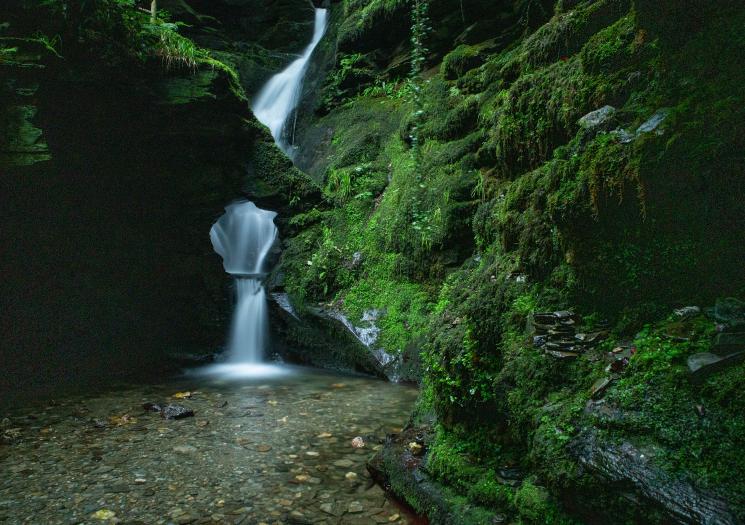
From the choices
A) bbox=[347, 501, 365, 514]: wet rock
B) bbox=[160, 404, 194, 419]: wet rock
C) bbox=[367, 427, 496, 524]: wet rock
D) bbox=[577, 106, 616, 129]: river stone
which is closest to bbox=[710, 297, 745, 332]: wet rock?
bbox=[577, 106, 616, 129]: river stone

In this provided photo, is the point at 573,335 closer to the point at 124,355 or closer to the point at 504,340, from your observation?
the point at 504,340

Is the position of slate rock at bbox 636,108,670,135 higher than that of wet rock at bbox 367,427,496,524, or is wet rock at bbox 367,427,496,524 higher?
slate rock at bbox 636,108,670,135

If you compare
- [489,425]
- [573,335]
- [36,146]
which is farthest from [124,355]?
[573,335]

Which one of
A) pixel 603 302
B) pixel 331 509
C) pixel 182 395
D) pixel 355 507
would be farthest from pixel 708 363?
pixel 182 395

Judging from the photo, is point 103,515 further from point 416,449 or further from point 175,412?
point 416,449

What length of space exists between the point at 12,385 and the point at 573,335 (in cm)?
900

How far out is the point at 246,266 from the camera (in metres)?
12.8

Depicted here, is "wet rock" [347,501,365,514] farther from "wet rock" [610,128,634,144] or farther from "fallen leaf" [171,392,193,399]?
"fallen leaf" [171,392,193,399]

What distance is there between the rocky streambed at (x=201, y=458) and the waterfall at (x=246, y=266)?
10.7 feet

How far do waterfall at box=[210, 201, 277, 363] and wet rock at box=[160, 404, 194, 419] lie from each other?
13.9 feet

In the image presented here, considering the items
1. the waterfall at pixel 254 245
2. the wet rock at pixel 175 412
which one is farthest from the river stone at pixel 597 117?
the waterfall at pixel 254 245

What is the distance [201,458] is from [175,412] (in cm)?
155

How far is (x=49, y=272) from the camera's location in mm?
8953

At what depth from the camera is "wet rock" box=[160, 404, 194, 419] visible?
5812 millimetres
